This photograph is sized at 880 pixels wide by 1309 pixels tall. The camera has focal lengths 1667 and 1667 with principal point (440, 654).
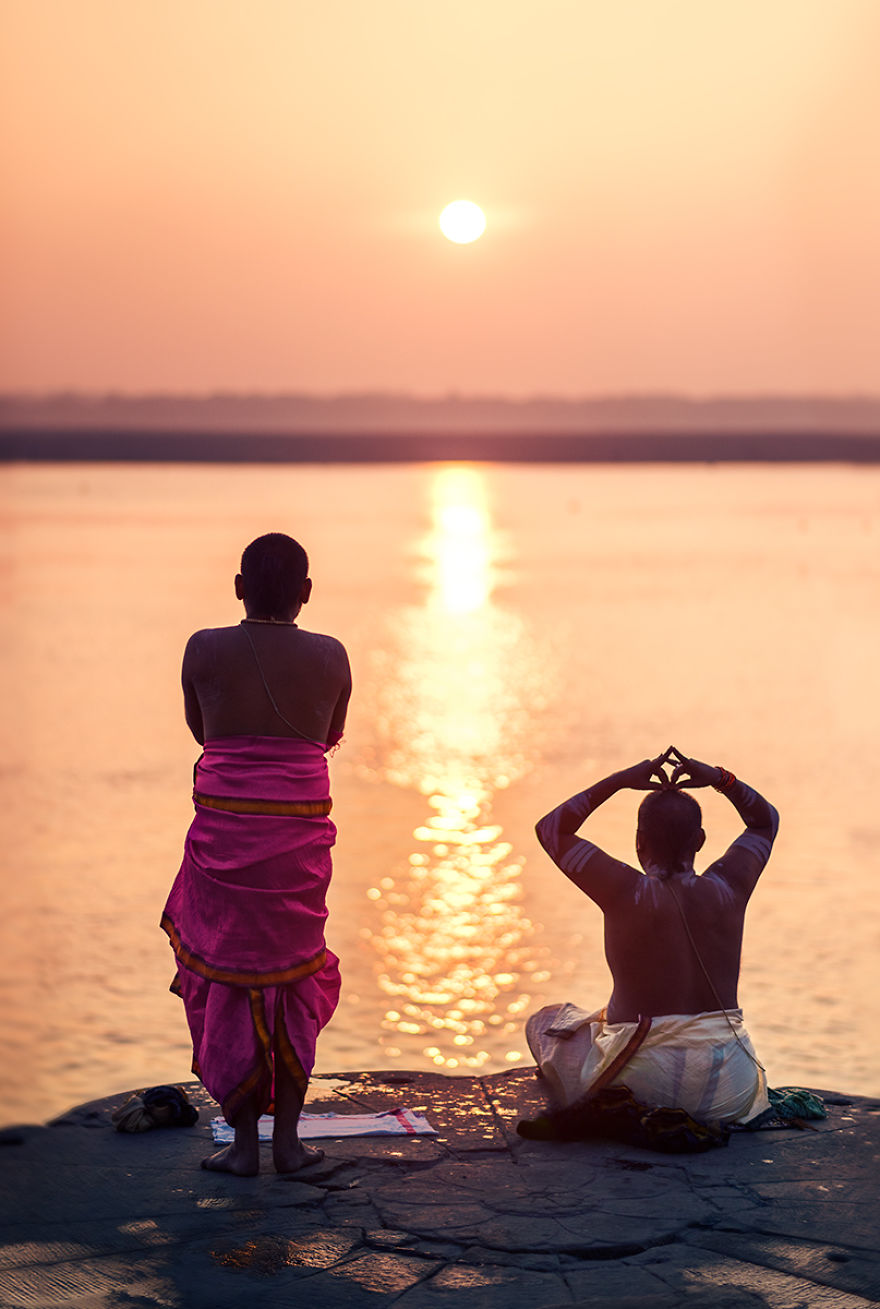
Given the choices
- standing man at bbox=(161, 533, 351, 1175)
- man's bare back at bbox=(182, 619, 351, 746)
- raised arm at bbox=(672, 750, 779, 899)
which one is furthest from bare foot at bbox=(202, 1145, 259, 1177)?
raised arm at bbox=(672, 750, 779, 899)

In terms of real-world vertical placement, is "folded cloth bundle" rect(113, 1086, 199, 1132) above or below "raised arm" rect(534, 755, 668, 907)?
below

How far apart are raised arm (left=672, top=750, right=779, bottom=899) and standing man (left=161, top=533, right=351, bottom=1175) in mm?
996

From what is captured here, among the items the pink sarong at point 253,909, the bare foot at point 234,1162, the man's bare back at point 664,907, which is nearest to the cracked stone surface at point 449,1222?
the bare foot at point 234,1162

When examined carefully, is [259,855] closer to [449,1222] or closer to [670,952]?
[449,1222]

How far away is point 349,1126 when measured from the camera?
450 cm

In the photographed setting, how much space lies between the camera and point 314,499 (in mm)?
83375

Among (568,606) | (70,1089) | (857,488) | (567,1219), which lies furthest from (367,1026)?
(857,488)

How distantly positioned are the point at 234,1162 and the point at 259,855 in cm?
77

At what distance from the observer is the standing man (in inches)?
159

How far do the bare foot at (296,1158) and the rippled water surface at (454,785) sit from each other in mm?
3016

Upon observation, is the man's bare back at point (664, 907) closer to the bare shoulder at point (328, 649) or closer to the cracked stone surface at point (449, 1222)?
the cracked stone surface at point (449, 1222)

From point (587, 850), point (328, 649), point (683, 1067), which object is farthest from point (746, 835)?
point (328, 649)

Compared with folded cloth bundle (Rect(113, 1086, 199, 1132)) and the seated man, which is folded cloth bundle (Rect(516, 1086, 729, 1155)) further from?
folded cloth bundle (Rect(113, 1086, 199, 1132))

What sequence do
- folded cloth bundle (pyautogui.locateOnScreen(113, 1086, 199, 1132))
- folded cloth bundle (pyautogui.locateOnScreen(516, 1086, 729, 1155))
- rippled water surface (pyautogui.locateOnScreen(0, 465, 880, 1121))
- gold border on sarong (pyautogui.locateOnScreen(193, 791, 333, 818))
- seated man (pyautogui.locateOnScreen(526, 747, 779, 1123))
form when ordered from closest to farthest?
gold border on sarong (pyautogui.locateOnScreen(193, 791, 333, 818))
folded cloth bundle (pyautogui.locateOnScreen(516, 1086, 729, 1155))
seated man (pyautogui.locateOnScreen(526, 747, 779, 1123))
folded cloth bundle (pyautogui.locateOnScreen(113, 1086, 199, 1132))
rippled water surface (pyautogui.locateOnScreen(0, 465, 880, 1121))
